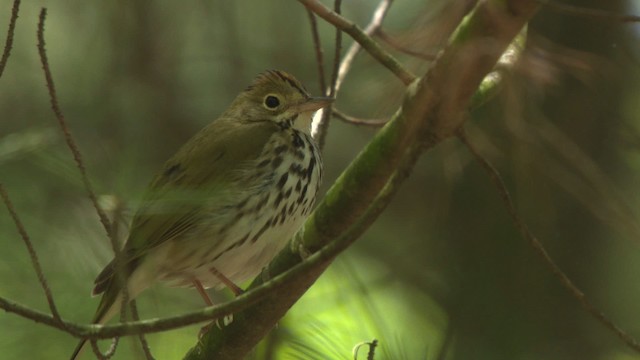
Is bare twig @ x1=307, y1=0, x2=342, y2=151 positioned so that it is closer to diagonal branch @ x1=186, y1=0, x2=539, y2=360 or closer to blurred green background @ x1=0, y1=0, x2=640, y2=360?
blurred green background @ x1=0, y1=0, x2=640, y2=360

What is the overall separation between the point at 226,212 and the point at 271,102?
78cm

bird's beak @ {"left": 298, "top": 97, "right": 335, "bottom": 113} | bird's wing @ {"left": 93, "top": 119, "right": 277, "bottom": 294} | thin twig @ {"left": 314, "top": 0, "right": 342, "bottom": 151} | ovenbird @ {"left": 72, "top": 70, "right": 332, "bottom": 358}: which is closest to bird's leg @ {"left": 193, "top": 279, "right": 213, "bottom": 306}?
ovenbird @ {"left": 72, "top": 70, "right": 332, "bottom": 358}

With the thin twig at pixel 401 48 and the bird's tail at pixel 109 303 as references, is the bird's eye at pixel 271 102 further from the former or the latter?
the bird's tail at pixel 109 303

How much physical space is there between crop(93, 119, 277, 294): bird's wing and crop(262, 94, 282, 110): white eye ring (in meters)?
0.11

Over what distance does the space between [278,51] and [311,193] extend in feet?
6.27

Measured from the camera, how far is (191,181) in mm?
4039

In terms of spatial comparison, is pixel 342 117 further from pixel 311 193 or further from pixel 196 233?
pixel 196 233

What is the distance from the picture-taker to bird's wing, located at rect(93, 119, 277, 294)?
12.2ft

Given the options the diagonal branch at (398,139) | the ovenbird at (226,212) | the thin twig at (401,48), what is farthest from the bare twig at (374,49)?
the ovenbird at (226,212)

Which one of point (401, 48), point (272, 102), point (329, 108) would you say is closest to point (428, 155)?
point (272, 102)

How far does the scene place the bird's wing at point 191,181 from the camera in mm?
3724

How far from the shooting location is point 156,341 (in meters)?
4.00

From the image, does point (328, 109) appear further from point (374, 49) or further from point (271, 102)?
point (374, 49)

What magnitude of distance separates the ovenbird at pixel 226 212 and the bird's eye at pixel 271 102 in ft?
0.97
